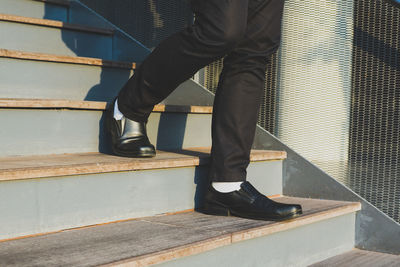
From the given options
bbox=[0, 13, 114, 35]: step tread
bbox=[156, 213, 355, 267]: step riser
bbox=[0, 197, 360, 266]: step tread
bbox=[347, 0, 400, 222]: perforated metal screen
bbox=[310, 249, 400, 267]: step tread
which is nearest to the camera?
bbox=[0, 197, 360, 266]: step tread

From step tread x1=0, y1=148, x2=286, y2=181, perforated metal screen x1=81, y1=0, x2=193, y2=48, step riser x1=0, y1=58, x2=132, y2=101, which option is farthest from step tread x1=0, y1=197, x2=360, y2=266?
perforated metal screen x1=81, y1=0, x2=193, y2=48

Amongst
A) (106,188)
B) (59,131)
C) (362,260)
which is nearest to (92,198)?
(106,188)

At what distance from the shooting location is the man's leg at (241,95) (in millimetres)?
1533

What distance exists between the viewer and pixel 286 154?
6.59ft

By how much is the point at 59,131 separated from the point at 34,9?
49.4 inches

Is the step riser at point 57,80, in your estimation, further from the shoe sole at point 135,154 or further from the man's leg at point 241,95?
the man's leg at point 241,95

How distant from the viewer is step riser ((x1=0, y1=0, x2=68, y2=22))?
101 inches

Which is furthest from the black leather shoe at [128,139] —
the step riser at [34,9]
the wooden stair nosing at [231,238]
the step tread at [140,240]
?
the step riser at [34,9]

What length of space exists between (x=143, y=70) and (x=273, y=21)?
16.5 inches

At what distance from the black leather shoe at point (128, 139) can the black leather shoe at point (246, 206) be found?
232 millimetres

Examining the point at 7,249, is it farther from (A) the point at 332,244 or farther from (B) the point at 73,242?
(A) the point at 332,244

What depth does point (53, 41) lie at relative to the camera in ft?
7.86

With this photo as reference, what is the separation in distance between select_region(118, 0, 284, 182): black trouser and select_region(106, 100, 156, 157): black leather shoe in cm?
3

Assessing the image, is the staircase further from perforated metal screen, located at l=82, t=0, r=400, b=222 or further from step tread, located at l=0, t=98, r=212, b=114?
perforated metal screen, located at l=82, t=0, r=400, b=222
